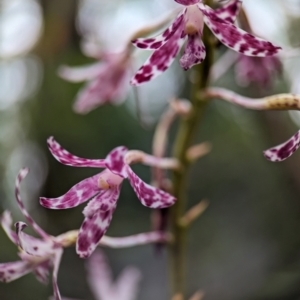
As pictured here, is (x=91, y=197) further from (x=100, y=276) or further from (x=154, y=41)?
(x=100, y=276)

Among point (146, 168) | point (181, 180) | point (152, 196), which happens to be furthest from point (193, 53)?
point (146, 168)

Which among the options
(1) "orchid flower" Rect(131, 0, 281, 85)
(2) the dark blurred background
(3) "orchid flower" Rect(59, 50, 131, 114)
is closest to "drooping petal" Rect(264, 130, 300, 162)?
(1) "orchid flower" Rect(131, 0, 281, 85)

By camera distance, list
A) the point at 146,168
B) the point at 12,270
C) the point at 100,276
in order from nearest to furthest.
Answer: the point at 12,270, the point at 100,276, the point at 146,168

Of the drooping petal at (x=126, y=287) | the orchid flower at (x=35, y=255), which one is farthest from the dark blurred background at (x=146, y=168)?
the orchid flower at (x=35, y=255)

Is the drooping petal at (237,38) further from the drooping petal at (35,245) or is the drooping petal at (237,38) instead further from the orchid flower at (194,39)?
the drooping petal at (35,245)

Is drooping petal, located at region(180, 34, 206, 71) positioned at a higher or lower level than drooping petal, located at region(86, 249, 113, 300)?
higher

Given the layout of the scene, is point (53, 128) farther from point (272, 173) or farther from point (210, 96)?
point (210, 96)

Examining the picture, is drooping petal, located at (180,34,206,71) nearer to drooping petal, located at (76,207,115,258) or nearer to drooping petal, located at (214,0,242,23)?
drooping petal, located at (214,0,242,23)
